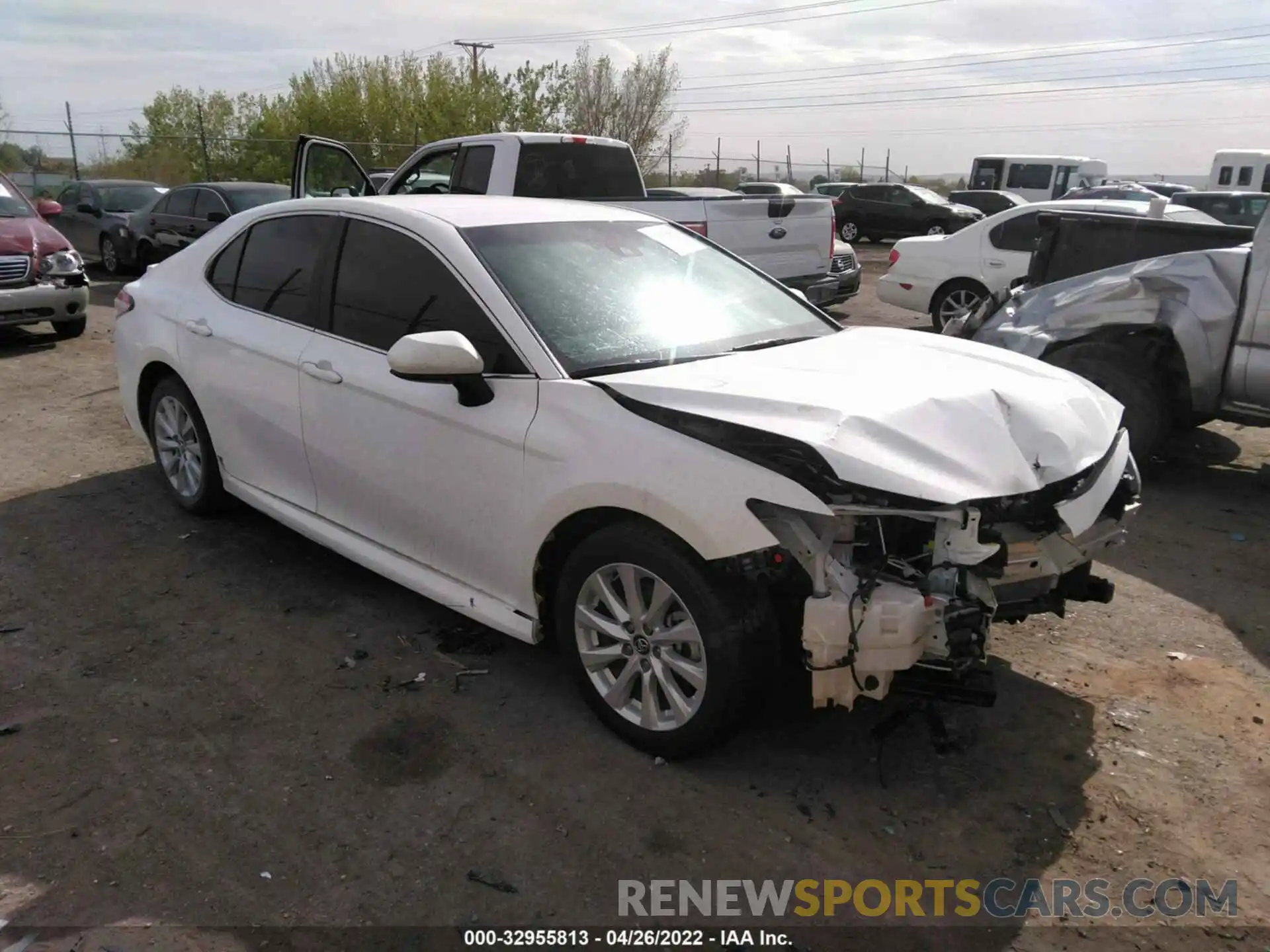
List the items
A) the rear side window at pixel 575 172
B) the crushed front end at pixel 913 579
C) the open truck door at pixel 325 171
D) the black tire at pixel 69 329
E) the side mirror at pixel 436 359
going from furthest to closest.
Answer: the black tire at pixel 69 329 < the rear side window at pixel 575 172 < the open truck door at pixel 325 171 < the side mirror at pixel 436 359 < the crushed front end at pixel 913 579

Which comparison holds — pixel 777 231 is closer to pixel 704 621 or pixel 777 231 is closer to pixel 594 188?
pixel 594 188

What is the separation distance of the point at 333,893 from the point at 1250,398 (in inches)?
231

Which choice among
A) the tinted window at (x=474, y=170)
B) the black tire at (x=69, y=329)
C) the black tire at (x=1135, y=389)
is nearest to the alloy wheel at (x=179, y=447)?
the tinted window at (x=474, y=170)

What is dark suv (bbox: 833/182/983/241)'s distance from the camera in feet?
81.6

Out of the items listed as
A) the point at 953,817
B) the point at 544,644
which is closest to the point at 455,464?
the point at 544,644

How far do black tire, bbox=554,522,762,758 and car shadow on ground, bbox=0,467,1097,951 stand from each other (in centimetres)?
15

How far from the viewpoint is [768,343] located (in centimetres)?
399

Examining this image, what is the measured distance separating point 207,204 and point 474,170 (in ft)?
21.1

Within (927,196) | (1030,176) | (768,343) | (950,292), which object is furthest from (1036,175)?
(768,343)

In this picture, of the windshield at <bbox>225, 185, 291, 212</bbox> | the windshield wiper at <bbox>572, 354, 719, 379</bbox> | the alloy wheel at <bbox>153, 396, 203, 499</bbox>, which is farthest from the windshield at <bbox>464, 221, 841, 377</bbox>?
the windshield at <bbox>225, 185, 291, 212</bbox>

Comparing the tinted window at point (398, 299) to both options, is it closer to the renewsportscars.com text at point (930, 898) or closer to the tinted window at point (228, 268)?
the tinted window at point (228, 268)

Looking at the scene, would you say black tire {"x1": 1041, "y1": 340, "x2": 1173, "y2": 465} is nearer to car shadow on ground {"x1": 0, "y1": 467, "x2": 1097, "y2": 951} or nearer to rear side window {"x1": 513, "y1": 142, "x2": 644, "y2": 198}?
car shadow on ground {"x1": 0, "y1": 467, "x2": 1097, "y2": 951}

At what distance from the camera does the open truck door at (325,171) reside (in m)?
8.59

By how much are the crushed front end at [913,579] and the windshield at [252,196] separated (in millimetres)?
12262
